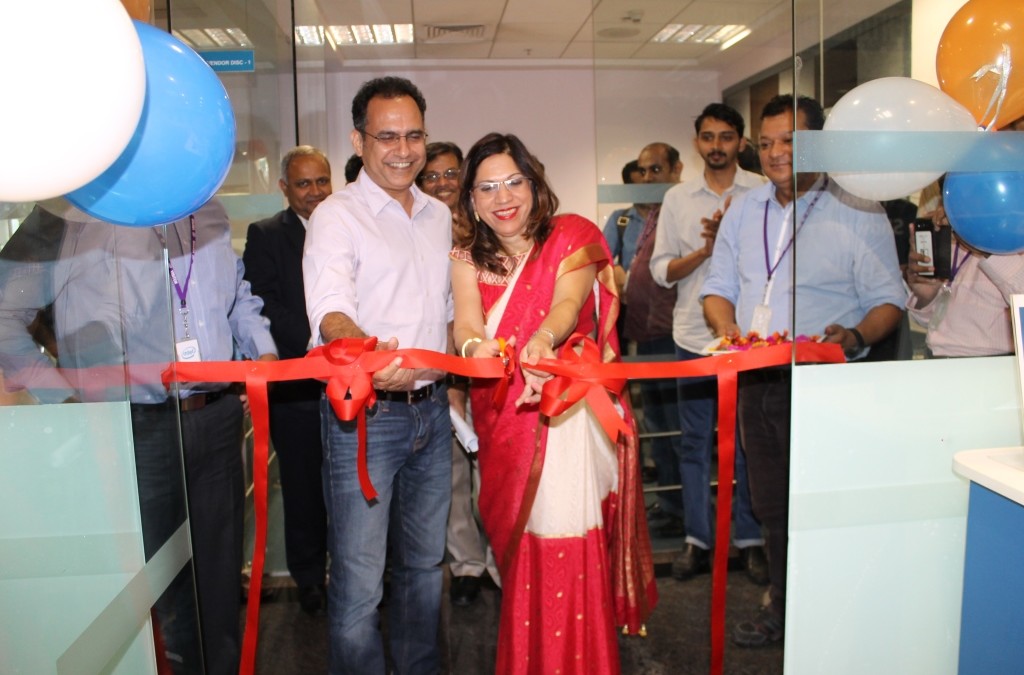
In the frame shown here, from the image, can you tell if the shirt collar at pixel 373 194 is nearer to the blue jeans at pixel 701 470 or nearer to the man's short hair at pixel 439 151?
the man's short hair at pixel 439 151

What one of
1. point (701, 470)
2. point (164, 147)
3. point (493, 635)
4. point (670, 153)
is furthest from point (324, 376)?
point (670, 153)

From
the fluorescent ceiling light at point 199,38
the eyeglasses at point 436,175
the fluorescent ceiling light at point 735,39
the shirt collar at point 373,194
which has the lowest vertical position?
the shirt collar at point 373,194

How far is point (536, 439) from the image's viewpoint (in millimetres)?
1926

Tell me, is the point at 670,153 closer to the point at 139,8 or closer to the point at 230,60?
the point at 230,60

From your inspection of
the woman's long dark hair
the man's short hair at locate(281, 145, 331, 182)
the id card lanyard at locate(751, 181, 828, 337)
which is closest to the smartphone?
the id card lanyard at locate(751, 181, 828, 337)

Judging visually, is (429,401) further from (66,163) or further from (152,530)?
(66,163)

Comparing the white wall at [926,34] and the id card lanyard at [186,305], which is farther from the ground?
the white wall at [926,34]

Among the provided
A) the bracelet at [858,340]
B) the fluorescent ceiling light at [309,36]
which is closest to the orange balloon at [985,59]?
the bracelet at [858,340]

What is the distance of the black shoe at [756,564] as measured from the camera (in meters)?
2.78

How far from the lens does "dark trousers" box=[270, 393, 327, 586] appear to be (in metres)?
2.62

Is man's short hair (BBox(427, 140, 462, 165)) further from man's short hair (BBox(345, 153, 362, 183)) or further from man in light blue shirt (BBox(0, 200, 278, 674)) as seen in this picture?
man in light blue shirt (BBox(0, 200, 278, 674))

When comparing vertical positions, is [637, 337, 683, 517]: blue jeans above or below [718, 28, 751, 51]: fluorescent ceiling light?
below

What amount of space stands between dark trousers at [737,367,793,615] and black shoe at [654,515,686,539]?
855 millimetres

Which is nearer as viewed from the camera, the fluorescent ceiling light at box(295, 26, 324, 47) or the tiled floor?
the tiled floor
